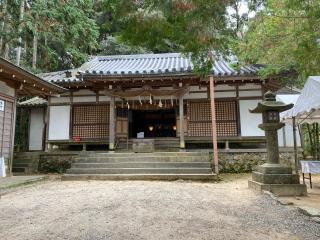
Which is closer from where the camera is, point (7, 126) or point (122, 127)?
point (7, 126)

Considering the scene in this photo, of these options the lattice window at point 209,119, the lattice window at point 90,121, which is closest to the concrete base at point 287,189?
the lattice window at point 209,119

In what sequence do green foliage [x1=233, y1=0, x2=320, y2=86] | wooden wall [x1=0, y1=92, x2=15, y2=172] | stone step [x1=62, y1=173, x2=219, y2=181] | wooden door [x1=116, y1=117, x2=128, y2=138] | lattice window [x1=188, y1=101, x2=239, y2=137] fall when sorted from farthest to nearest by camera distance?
1. wooden door [x1=116, y1=117, x2=128, y2=138]
2. lattice window [x1=188, y1=101, x2=239, y2=137]
3. wooden wall [x1=0, y1=92, x2=15, y2=172]
4. stone step [x1=62, y1=173, x2=219, y2=181]
5. green foliage [x1=233, y1=0, x2=320, y2=86]

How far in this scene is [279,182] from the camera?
714 centimetres

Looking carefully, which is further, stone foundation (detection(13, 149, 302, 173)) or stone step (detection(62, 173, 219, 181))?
stone foundation (detection(13, 149, 302, 173))

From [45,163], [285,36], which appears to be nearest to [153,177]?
[45,163]

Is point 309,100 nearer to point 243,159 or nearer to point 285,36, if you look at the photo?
point 285,36

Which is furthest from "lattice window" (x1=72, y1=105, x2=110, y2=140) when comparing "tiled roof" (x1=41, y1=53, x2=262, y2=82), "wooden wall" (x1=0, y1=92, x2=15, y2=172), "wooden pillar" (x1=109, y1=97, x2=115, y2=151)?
"wooden wall" (x1=0, y1=92, x2=15, y2=172)

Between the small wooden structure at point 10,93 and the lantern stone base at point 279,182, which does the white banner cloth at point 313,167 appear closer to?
the lantern stone base at point 279,182

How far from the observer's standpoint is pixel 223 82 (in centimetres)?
1306

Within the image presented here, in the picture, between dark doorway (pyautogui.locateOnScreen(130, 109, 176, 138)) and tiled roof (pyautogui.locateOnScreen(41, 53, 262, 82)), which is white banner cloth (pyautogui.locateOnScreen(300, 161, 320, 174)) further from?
dark doorway (pyautogui.locateOnScreen(130, 109, 176, 138))

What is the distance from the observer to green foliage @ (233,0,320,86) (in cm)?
506

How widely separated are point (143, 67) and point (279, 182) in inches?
414

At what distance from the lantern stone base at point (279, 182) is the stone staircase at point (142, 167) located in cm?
260

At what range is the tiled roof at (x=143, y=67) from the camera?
40.1ft
